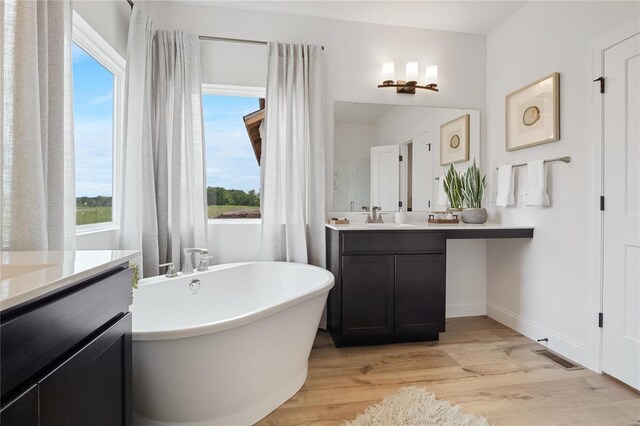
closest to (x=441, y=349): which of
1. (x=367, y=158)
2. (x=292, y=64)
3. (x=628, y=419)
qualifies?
(x=628, y=419)

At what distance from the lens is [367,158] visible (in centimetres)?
293

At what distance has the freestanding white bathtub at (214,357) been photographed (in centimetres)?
130

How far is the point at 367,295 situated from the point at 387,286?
0.16 m

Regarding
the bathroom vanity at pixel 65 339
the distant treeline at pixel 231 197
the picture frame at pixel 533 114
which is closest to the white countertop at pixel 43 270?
the bathroom vanity at pixel 65 339

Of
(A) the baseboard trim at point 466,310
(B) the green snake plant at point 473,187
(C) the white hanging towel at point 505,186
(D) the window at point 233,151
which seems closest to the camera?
(C) the white hanging towel at point 505,186

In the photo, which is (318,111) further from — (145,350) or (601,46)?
(145,350)

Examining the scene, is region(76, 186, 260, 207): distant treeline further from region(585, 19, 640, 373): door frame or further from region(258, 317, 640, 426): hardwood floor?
region(585, 19, 640, 373): door frame

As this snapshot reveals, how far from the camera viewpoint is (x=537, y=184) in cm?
244

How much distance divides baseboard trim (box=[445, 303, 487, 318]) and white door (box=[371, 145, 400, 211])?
1.13 meters

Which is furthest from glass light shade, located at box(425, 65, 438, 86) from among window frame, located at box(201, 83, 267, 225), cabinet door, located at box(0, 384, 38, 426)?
cabinet door, located at box(0, 384, 38, 426)

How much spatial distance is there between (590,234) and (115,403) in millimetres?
2641

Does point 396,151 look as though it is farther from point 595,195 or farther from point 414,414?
point 414,414

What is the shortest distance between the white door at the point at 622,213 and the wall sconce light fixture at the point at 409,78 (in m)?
1.22

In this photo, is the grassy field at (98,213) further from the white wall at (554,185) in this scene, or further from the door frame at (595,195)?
the door frame at (595,195)
